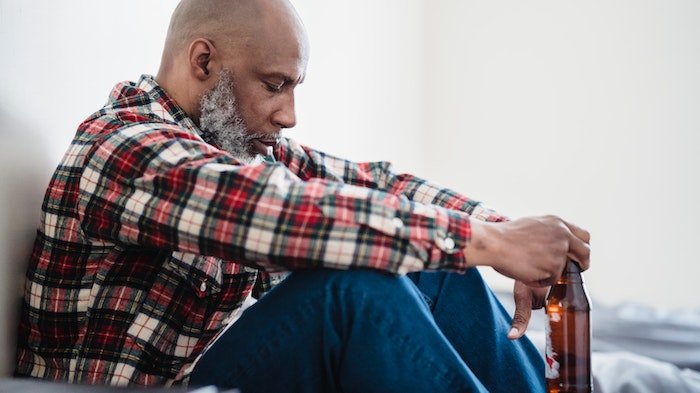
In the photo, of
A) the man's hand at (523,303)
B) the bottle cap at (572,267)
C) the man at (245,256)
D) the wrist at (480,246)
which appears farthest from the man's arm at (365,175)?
the wrist at (480,246)

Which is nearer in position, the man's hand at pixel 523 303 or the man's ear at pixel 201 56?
the man's hand at pixel 523 303

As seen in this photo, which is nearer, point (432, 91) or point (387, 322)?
point (387, 322)

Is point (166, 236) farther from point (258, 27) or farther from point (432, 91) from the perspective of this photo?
point (432, 91)

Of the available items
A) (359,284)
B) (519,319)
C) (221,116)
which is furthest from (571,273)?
(221,116)

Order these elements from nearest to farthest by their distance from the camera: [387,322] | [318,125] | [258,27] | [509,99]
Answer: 1. [387,322]
2. [258,27]
3. [318,125]
4. [509,99]

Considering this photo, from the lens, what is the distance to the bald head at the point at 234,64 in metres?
1.31

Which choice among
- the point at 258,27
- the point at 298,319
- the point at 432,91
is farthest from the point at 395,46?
the point at 298,319

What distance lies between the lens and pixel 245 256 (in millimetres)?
931

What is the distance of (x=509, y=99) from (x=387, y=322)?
8.72ft

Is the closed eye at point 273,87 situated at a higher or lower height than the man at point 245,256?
higher

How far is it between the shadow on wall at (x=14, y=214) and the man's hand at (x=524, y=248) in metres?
0.68

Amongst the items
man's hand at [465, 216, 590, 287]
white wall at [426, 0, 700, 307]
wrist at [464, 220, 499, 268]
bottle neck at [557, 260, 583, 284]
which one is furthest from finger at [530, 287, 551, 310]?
white wall at [426, 0, 700, 307]

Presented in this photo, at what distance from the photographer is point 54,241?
3.71 feet

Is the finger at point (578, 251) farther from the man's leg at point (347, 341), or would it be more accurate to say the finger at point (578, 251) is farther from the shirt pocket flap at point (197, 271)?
the shirt pocket flap at point (197, 271)
